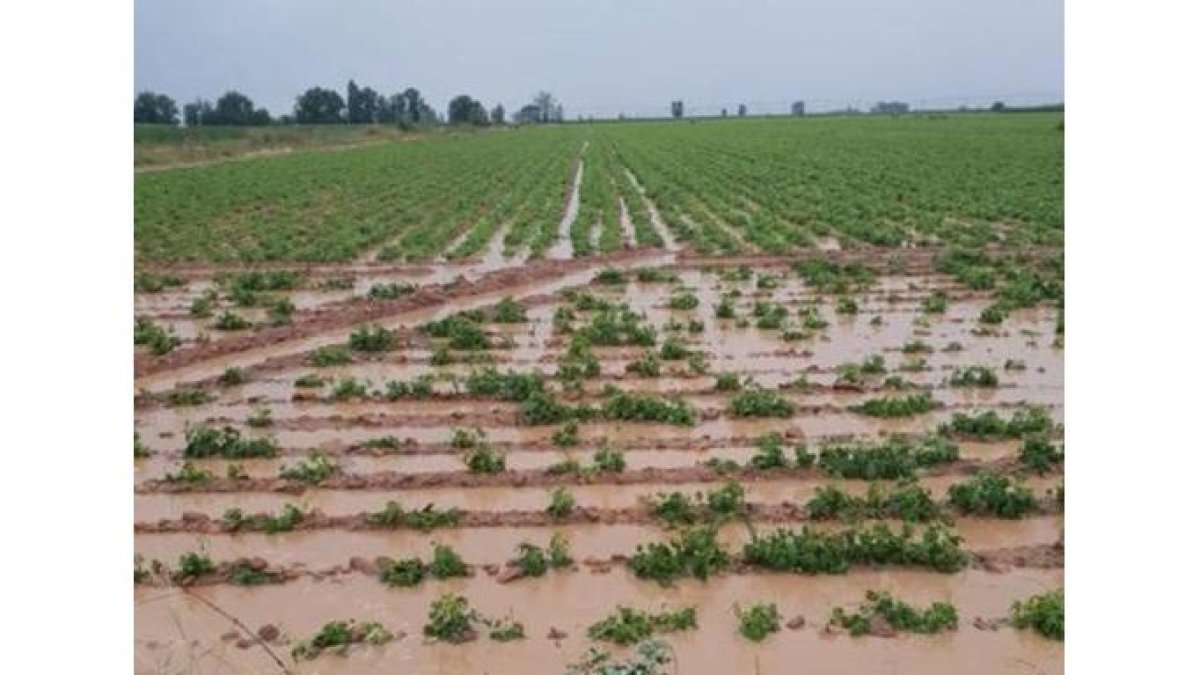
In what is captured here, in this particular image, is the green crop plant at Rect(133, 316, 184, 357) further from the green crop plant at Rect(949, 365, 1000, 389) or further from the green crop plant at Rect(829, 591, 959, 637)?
the green crop plant at Rect(829, 591, 959, 637)

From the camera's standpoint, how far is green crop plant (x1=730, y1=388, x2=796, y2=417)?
9.12 metres

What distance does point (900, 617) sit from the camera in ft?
18.5

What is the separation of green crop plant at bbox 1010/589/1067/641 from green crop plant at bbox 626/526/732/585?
5.27 feet

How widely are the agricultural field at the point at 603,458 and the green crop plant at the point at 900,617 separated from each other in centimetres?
2

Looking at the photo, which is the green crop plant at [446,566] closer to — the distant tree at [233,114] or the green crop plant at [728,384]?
the green crop plant at [728,384]

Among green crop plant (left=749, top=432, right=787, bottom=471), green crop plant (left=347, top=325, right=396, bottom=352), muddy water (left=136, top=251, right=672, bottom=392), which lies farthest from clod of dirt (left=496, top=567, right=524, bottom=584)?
green crop plant (left=347, top=325, right=396, bottom=352)

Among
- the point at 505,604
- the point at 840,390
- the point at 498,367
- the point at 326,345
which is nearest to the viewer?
the point at 505,604

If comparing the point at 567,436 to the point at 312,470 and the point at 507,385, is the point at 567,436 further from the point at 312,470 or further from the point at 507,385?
the point at 312,470

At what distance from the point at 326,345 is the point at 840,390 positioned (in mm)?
5748

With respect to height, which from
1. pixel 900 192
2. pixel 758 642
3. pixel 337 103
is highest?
pixel 337 103

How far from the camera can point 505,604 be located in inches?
234

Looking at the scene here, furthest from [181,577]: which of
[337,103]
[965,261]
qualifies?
[337,103]

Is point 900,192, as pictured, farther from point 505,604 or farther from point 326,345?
point 505,604

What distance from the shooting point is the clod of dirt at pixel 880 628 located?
555cm
